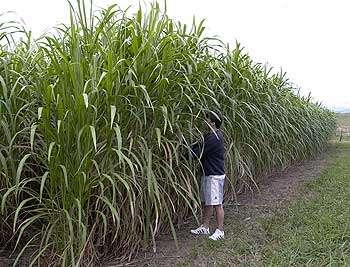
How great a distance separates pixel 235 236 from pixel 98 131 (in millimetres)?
1801

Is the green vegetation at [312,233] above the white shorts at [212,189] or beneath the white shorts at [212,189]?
beneath

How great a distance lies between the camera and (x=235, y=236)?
3.96 meters

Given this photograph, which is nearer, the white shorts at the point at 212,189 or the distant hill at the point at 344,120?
the white shorts at the point at 212,189

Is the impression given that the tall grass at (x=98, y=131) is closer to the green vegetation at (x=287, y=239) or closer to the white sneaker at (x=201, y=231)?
the white sneaker at (x=201, y=231)

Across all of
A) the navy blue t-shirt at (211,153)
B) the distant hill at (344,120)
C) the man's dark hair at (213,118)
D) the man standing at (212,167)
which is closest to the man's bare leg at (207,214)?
the man standing at (212,167)

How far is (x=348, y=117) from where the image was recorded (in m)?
56.2

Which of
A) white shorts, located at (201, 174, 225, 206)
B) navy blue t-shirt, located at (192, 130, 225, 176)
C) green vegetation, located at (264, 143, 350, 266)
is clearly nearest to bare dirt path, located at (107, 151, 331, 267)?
green vegetation, located at (264, 143, 350, 266)

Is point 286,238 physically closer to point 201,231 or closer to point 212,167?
point 201,231

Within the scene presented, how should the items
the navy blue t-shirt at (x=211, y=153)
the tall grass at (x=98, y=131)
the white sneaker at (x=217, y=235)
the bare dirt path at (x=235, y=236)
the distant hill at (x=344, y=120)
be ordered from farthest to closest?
the distant hill at (x=344, y=120)
the navy blue t-shirt at (x=211, y=153)
the white sneaker at (x=217, y=235)
the bare dirt path at (x=235, y=236)
the tall grass at (x=98, y=131)

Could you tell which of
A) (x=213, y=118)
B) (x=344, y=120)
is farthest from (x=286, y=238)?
(x=344, y=120)

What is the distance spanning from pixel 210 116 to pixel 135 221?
128 centimetres

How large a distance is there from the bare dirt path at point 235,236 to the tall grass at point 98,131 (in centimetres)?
18

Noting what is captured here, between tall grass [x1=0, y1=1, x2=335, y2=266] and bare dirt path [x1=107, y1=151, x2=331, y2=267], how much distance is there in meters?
0.18

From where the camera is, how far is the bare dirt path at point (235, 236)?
3.29 meters
